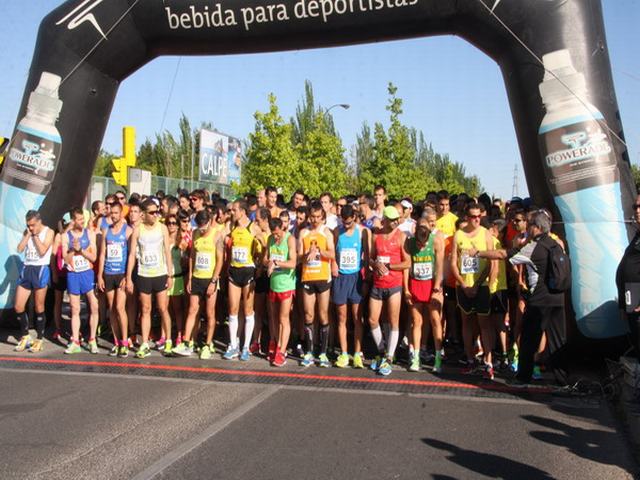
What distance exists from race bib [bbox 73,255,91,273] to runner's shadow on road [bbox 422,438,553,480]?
5.53 metres

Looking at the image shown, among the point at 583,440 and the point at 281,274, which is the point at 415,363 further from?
the point at 583,440

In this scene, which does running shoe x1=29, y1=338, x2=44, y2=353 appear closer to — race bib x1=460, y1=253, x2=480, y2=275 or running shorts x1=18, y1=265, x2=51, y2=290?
running shorts x1=18, y1=265, x2=51, y2=290

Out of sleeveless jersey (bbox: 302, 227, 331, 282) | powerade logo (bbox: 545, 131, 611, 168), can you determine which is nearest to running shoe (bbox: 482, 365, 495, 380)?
sleeveless jersey (bbox: 302, 227, 331, 282)

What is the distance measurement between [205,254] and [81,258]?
174 centimetres

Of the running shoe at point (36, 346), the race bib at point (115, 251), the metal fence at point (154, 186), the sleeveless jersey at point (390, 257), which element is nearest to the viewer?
the sleeveless jersey at point (390, 257)

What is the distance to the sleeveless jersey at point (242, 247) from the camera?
318 inches

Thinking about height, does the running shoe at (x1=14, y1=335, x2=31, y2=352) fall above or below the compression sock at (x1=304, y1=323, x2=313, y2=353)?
below

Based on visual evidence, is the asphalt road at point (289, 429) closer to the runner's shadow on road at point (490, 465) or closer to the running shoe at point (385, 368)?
the runner's shadow on road at point (490, 465)

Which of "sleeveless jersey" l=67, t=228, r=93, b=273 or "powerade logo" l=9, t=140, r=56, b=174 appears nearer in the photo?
"sleeveless jersey" l=67, t=228, r=93, b=273

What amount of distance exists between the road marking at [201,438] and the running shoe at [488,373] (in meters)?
2.35

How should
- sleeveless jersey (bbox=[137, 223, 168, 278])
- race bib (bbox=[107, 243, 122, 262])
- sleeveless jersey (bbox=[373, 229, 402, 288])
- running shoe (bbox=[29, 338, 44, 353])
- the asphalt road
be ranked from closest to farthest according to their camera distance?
the asphalt road
sleeveless jersey (bbox=[373, 229, 402, 288])
sleeveless jersey (bbox=[137, 223, 168, 278])
race bib (bbox=[107, 243, 122, 262])
running shoe (bbox=[29, 338, 44, 353])

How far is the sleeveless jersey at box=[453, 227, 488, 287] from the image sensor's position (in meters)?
7.27

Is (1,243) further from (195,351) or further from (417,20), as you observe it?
(417,20)

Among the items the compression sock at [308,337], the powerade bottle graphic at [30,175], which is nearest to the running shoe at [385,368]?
the compression sock at [308,337]
